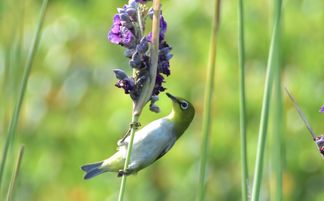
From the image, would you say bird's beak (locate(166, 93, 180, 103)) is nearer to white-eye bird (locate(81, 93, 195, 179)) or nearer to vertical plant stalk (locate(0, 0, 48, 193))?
white-eye bird (locate(81, 93, 195, 179))

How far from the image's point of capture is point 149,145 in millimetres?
1646

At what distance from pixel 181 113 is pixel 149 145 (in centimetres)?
24

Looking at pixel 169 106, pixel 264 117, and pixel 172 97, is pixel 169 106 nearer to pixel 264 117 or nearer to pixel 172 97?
pixel 172 97

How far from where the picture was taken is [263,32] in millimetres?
3900

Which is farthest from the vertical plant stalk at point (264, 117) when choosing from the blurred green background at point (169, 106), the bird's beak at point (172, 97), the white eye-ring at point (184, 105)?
the blurred green background at point (169, 106)

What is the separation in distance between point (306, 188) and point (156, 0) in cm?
251

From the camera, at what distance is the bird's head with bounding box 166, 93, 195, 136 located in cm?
182

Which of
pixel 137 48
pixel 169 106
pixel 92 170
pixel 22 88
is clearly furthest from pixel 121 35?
pixel 169 106

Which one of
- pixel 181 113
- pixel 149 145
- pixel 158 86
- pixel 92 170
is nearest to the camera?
pixel 158 86

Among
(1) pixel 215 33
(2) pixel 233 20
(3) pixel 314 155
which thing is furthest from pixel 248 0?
(1) pixel 215 33

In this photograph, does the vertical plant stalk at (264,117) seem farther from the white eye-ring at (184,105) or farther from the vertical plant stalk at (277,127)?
the white eye-ring at (184,105)

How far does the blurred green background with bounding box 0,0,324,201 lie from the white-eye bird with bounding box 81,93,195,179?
1.79 meters

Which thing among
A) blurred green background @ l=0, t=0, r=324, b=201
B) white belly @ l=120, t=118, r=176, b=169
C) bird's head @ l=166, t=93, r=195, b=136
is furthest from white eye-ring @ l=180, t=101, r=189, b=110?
blurred green background @ l=0, t=0, r=324, b=201

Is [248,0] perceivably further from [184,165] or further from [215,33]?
[215,33]
